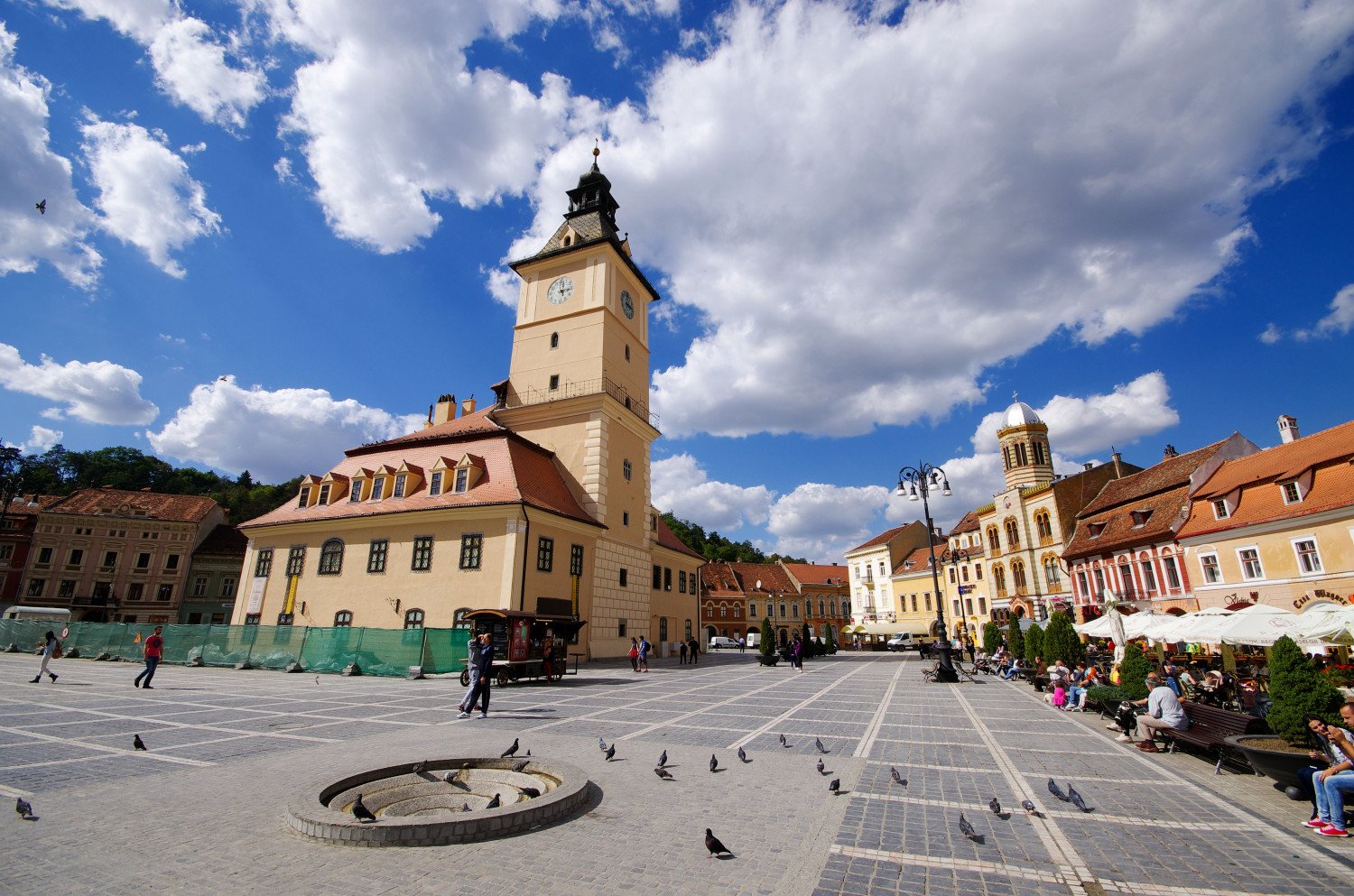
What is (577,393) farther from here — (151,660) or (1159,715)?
(1159,715)

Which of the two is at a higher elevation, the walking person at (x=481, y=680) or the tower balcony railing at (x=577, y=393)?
the tower balcony railing at (x=577, y=393)

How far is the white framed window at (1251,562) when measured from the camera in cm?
2469

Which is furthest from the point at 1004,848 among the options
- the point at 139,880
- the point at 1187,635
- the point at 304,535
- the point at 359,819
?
the point at 304,535

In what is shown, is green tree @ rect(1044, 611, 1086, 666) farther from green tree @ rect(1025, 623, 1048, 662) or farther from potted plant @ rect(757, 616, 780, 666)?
potted plant @ rect(757, 616, 780, 666)

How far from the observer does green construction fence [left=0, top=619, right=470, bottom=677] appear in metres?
22.2

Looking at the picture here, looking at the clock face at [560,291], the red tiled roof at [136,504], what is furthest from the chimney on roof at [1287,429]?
the red tiled roof at [136,504]

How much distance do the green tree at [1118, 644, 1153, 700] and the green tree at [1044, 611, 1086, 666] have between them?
24.4 ft

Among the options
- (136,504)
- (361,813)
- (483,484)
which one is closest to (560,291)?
(483,484)

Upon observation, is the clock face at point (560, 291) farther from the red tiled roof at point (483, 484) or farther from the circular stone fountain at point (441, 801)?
the circular stone fountain at point (441, 801)

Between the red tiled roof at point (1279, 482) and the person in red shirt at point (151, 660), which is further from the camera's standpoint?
the red tiled roof at point (1279, 482)

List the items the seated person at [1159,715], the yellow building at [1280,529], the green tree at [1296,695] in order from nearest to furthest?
1. the green tree at [1296,695]
2. the seated person at [1159,715]
3. the yellow building at [1280,529]

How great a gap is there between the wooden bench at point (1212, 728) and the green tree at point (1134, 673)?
4.46 ft

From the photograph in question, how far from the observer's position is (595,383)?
111ft

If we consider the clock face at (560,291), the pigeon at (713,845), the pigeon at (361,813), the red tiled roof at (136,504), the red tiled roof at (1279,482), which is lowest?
the pigeon at (713,845)
